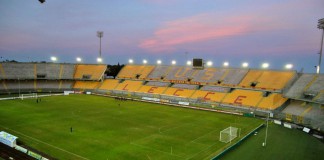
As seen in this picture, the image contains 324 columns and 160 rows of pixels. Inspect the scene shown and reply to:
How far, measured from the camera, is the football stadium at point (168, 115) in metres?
23.5

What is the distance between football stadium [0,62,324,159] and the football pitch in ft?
0.35

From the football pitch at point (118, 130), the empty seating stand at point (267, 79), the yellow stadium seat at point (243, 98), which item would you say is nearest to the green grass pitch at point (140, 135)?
the football pitch at point (118, 130)

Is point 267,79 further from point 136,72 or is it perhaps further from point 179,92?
point 136,72

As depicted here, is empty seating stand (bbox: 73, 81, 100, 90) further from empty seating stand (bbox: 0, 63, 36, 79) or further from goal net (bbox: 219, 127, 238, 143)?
goal net (bbox: 219, 127, 238, 143)

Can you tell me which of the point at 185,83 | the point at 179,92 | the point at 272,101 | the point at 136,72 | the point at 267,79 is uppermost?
the point at 136,72

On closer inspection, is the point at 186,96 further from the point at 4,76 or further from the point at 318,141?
the point at 4,76

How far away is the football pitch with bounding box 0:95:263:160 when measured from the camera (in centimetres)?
2267

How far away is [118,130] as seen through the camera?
30172 mm

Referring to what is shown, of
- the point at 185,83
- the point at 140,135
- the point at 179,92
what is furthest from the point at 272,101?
the point at 140,135

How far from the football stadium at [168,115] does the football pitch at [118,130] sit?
107 millimetres

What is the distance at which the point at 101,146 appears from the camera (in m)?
23.9

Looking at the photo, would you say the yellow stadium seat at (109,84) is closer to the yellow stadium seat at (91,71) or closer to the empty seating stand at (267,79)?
the yellow stadium seat at (91,71)

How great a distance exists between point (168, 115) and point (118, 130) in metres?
12.9

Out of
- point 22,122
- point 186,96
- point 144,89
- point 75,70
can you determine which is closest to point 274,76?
point 186,96
